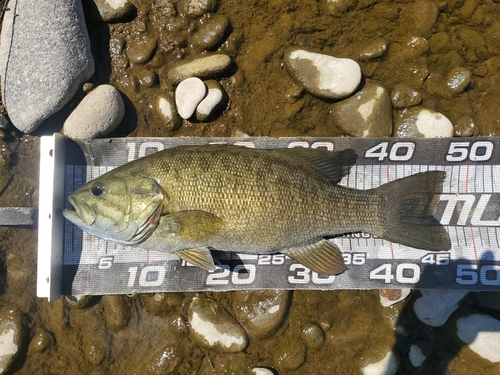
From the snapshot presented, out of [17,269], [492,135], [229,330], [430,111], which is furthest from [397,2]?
[17,269]

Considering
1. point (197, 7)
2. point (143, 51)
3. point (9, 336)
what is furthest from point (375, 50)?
point (9, 336)

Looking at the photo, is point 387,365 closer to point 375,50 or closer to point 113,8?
point 375,50

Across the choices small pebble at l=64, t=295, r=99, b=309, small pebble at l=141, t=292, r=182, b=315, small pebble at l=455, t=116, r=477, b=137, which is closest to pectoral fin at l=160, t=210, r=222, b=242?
small pebble at l=141, t=292, r=182, b=315

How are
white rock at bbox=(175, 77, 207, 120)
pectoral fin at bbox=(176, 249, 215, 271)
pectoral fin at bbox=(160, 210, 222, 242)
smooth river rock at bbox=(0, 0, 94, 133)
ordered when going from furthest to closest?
1. white rock at bbox=(175, 77, 207, 120)
2. smooth river rock at bbox=(0, 0, 94, 133)
3. pectoral fin at bbox=(176, 249, 215, 271)
4. pectoral fin at bbox=(160, 210, 222, 242)

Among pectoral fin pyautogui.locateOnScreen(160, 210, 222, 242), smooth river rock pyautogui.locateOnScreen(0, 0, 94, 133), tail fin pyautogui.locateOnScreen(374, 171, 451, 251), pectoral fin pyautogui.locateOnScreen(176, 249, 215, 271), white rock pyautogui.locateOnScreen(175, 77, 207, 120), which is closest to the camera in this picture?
pectoral fin pyautogui.locateOnScreen(160, 210, 222, 242)

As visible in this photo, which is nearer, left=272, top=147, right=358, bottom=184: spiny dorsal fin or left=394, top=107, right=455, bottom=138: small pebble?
left=272, top=147, right=358, bottom=184: spiny dorsal fin

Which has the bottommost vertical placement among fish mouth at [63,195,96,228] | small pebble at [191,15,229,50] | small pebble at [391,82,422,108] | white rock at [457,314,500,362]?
white rock at [457,314,500,362]

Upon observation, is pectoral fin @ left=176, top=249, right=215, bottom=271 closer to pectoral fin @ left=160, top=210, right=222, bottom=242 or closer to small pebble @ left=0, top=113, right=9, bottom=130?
pectoral fin @ left=160, top=210, right=222, bottom=242
